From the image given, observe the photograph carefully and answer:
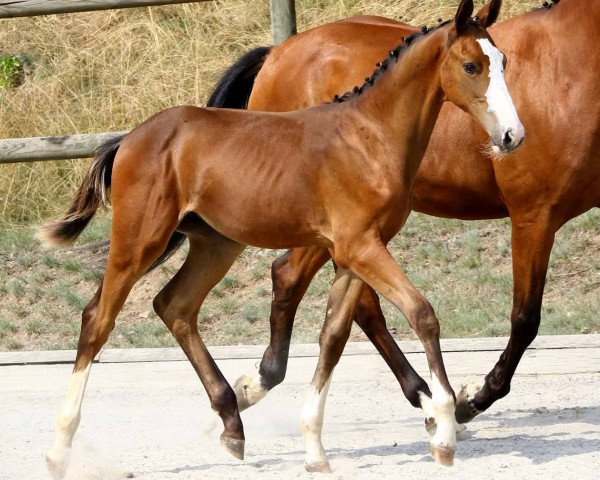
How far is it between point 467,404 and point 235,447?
105 centimetres

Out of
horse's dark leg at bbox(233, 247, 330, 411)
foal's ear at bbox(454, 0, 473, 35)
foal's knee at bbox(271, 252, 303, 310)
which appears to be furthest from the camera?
foal's knee at bbox(271, 252, 303, 310)

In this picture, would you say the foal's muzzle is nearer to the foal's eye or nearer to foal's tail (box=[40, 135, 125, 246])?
the foal's eye

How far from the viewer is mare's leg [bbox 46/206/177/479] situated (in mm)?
4160

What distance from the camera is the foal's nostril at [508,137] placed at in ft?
12.2

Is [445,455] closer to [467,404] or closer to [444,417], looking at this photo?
[444,417]

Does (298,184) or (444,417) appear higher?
(298,184)

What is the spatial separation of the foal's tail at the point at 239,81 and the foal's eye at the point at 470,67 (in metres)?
2.21

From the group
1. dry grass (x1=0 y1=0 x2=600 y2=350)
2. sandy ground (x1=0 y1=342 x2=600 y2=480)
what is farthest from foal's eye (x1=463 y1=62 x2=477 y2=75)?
dry grass (x1=0 y1=0 x2=600 y2=350)

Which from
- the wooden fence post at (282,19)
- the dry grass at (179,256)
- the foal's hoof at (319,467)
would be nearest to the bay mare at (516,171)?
the foal's hoof at (319,467)

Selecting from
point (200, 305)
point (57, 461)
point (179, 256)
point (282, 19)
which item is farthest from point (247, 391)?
point (282, 19)

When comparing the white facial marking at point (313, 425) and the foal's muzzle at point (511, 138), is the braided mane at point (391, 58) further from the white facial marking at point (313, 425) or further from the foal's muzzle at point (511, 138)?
the white facial marking at point (313, 425)

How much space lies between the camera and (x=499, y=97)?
12.4 ft

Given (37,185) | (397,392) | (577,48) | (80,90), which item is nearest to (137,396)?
(397,392)

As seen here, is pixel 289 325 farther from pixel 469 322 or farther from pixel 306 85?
pixel 469 322
